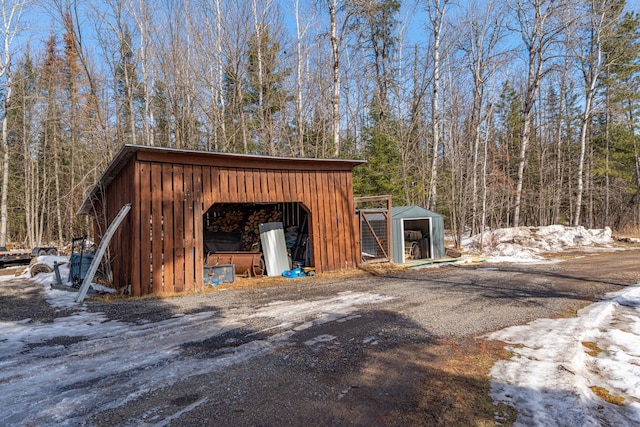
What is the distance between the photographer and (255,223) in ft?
41.0

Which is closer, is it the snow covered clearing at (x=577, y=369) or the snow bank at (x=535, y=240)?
the snow covered clearing at (x=577, y=369)

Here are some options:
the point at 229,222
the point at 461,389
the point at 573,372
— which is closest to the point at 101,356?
the point at 461,389

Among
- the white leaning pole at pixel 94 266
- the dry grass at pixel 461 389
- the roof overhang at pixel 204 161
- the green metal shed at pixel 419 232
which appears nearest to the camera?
the dry grass at pixel 461 389

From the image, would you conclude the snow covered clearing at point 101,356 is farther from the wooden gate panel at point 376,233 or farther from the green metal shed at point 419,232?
the green metal shed at point 419,232

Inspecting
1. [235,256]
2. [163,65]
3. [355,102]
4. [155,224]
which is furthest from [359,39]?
[155,224]

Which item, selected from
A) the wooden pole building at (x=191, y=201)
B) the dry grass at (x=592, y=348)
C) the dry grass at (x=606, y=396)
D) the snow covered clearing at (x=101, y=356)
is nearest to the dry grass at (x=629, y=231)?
the wooden pole building at (x=191, y=201)

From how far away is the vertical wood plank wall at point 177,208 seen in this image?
778 centimetres

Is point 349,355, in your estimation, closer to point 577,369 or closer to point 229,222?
point 577,369

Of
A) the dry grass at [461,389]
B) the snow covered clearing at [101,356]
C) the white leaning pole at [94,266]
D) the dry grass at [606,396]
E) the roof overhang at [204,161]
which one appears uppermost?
the roof overhang at [204,161]

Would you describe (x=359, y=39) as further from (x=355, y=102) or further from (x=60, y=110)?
(x=60, y=110)

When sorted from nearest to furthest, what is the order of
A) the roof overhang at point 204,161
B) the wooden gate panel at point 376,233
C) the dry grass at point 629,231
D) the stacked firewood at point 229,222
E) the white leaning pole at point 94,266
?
the white leaning pole at point 94,266 < the roof overhang at point 204,161 < the wooden gate panel at point 376,233 < the stacked firewood at point 229,222 < the dry grass at point 629,231

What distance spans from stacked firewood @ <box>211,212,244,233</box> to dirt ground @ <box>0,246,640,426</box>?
14.5ft

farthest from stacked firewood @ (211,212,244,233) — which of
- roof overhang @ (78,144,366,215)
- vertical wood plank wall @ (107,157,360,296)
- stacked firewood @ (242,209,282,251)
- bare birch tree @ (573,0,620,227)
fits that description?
bare birch tree @ (573,0,620,227)

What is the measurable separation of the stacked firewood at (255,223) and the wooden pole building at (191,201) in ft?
6.91
